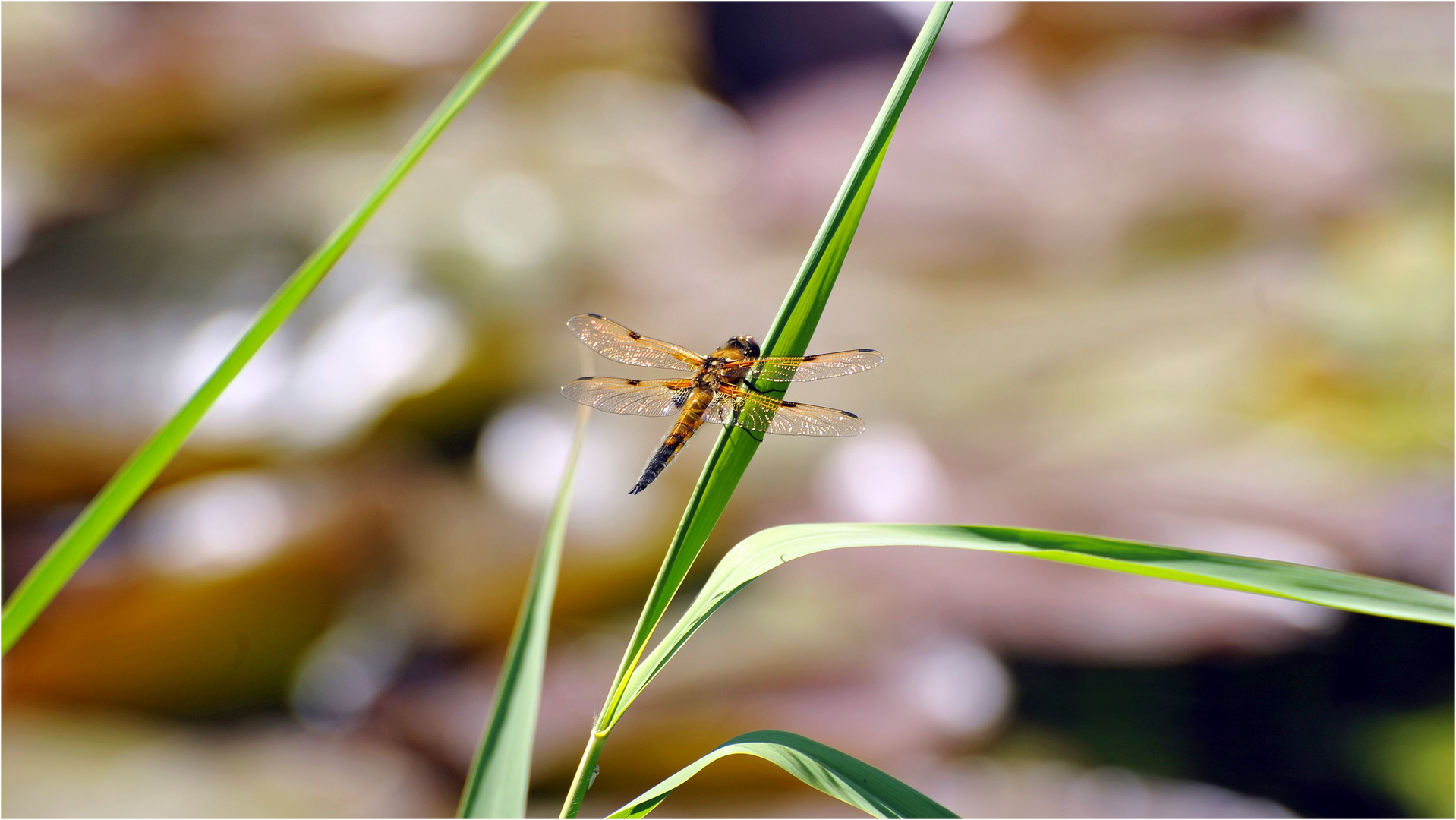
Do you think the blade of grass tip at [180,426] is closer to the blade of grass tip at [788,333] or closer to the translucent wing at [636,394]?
the blade of grass tip at [788,333]

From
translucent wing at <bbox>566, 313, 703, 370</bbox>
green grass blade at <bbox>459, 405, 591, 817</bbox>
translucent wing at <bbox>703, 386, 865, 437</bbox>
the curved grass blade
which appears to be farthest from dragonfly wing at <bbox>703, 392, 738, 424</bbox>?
the curved grass blade

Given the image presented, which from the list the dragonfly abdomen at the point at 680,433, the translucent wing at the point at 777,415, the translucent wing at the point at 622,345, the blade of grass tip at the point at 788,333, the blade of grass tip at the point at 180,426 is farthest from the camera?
the translucent wing at the point at 622,345

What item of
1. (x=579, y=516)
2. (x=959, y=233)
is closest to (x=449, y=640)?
(x=579, y=516)

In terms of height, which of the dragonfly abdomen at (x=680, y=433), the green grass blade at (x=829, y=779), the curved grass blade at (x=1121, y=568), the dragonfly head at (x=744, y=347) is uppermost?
the dragonfly head at (x=744, y=347)

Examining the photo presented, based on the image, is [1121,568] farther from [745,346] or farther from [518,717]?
[745,346]

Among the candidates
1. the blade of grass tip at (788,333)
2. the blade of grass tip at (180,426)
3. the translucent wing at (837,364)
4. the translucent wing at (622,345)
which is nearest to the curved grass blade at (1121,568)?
the blade of grass tip at (788,333)

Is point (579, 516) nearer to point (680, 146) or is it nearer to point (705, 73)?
point (680, 146)

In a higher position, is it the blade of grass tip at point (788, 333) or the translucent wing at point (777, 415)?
the translucent wing at point (777, 415)
